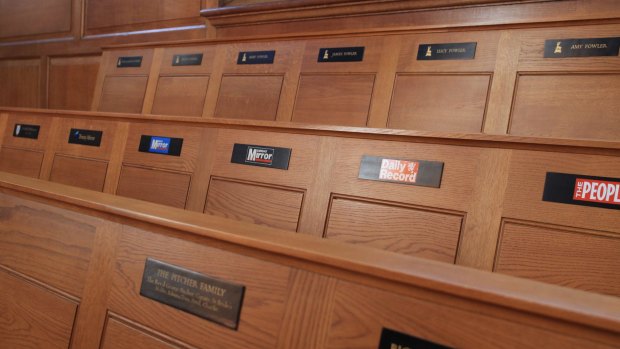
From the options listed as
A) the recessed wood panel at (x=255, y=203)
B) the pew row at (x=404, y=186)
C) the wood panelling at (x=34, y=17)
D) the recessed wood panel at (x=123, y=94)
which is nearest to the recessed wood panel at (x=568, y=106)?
the pew row at (x=404, y=186)

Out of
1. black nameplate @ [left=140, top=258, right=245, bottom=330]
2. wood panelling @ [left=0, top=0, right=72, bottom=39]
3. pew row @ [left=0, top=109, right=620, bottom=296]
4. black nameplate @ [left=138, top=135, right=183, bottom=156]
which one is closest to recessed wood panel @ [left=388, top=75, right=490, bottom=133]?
pew row @ [left=0, top=109, right=620, bottom=296]

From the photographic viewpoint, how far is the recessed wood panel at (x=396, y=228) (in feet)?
1.13

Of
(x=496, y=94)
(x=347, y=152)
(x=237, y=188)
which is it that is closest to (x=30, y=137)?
(x=237, y=188)

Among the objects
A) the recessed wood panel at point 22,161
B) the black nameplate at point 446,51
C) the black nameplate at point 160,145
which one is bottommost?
the recessed wood panel at point 22,161

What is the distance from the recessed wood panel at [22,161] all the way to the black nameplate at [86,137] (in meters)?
0.07

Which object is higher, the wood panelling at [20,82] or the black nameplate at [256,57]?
the black nameplate at [256,57]

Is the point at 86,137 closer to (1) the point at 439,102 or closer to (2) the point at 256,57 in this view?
(2) the point at 256,57

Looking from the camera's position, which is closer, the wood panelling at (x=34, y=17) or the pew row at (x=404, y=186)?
the pew row at (x=404, y=186)

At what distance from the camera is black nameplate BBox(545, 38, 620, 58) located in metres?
0.44

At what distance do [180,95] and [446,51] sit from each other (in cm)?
40

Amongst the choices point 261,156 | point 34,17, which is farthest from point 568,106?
point 34,17

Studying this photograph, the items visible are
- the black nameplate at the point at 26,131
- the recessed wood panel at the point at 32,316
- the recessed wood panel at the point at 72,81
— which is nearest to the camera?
the recessed wood panel at the point at 32,316

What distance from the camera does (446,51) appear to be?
52 cm

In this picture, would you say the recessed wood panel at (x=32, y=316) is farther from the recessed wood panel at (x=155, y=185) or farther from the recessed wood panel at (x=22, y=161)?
the recessed wood panel at (x=22, y=161)
